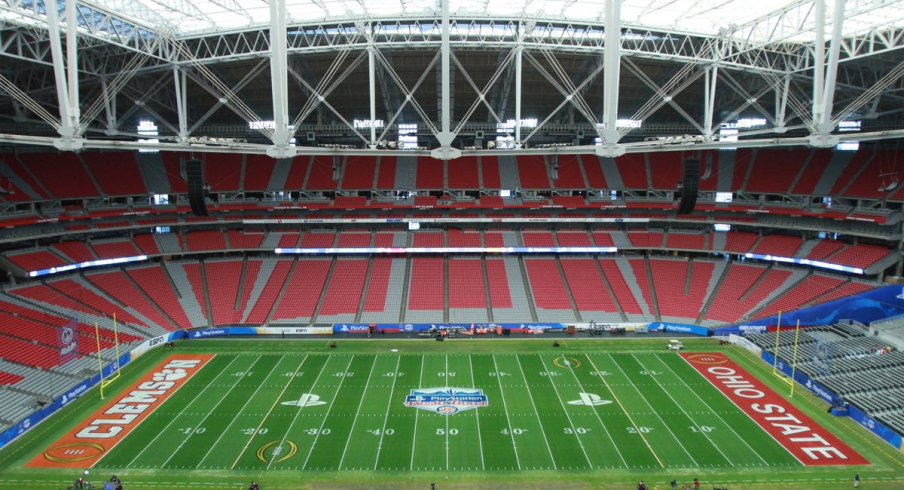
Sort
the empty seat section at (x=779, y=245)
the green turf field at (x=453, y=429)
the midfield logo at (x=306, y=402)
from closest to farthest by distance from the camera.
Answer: the green turf field at (x=453, y=429) → the midfield logo at (x=306, y=402) → the empty seat section at (x=779, y=245)

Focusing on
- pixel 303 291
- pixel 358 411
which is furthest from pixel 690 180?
pixel 303 291

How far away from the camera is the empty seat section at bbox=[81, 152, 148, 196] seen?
39.8 m

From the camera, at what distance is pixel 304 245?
4184 cm

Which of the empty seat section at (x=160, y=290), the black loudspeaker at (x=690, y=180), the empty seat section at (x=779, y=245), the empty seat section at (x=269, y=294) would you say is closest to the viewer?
the black loudspeaker at (x=690, y=180)

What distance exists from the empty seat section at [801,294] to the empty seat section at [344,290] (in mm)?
26888

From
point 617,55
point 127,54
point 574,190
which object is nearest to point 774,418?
point 617,55

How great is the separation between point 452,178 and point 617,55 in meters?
23.6

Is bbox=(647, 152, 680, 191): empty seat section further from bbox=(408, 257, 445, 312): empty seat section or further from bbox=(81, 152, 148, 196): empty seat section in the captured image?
bbox=(81, 152, 148, 196): empty seat section

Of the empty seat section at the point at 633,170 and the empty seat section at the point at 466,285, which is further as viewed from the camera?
the empty seat section at the point at 633,170

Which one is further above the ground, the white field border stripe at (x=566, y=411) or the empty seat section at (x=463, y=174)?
the empty seat section at (x=463, y=174)

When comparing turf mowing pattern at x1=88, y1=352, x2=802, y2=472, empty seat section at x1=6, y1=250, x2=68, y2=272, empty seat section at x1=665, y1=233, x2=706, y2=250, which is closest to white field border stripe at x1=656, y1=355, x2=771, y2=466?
turf mowing pattern at x1=88, y1=352, x2=802, y2=472

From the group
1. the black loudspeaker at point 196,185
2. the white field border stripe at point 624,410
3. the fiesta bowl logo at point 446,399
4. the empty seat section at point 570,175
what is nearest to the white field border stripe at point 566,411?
the white field border stripe at point 624,410

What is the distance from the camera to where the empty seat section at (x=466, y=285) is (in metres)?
37.6

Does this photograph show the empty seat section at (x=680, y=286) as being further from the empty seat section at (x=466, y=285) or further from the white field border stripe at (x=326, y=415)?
the white field border stripe at (x=326, y=415)
